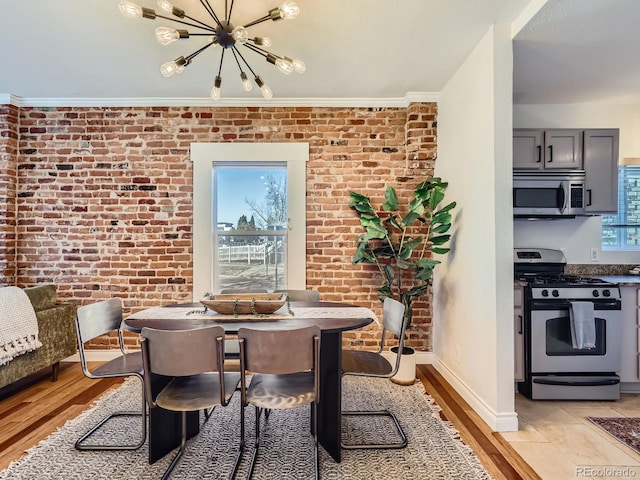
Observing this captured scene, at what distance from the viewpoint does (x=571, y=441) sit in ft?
6.96

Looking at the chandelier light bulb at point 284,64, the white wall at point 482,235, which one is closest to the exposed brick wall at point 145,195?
the white wall at point 482,235

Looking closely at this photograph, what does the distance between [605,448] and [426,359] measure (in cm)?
160

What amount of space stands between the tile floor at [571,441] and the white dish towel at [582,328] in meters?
0.49

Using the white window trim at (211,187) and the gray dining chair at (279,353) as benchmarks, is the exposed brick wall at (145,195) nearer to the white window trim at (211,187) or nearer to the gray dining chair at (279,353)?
the white window trim at (211,187)

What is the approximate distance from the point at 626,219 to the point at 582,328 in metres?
1.83

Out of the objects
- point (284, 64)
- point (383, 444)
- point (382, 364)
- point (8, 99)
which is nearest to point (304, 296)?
point (382, 364)

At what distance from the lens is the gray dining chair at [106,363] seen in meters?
1.99

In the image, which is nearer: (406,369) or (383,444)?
(383,444)

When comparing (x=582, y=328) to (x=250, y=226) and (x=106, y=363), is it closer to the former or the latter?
(x=250, y=226)

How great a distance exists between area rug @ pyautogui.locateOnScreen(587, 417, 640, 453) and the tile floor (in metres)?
0.05

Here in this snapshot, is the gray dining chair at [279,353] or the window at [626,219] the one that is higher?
the window at [626,219]

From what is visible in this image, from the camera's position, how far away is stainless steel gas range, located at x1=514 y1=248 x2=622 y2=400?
8.77 feet

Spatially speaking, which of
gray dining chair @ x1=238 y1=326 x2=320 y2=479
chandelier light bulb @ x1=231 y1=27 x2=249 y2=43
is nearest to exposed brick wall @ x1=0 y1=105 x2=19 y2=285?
chandelier light bulb @ x1=231 y1=27 x2=249 y2=43

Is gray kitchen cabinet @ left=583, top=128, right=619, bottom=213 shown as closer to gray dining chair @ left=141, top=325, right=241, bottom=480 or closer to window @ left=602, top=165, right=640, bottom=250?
window @ left=602, top=165, right=640, bottom=250
